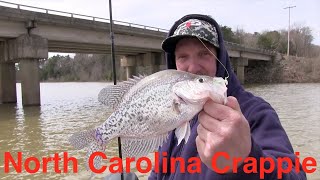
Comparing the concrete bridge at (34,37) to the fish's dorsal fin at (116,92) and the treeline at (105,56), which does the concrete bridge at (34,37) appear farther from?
the treeline at (105,56)

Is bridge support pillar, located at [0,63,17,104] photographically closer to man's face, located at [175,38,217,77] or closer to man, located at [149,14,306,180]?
man, located at [149,14,306,180]

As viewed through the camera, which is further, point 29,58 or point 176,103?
point 29,58

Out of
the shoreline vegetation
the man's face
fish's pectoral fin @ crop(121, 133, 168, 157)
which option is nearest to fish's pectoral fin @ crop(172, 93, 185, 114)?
fish's pectoral fin @ crop(121, 133, 168, 157)

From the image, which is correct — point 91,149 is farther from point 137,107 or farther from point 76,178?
point 76,178

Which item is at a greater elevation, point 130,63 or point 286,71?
point 130,63

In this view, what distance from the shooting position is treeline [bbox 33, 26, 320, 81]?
9419cm

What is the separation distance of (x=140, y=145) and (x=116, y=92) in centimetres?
40

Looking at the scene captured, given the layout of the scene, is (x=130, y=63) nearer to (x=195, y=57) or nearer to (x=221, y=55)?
(x=221, y=55)

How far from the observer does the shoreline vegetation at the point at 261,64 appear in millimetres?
64812

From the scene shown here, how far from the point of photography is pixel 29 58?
2561 cm

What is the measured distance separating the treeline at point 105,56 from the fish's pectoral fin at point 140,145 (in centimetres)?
8415

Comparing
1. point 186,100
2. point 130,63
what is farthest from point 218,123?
point 130,63

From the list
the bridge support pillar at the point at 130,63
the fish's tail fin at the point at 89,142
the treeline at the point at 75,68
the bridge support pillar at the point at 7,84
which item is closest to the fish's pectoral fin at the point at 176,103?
the fish's tail fin at the point at 89,142

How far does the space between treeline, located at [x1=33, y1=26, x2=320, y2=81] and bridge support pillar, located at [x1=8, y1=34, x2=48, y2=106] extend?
59713 millimetres
